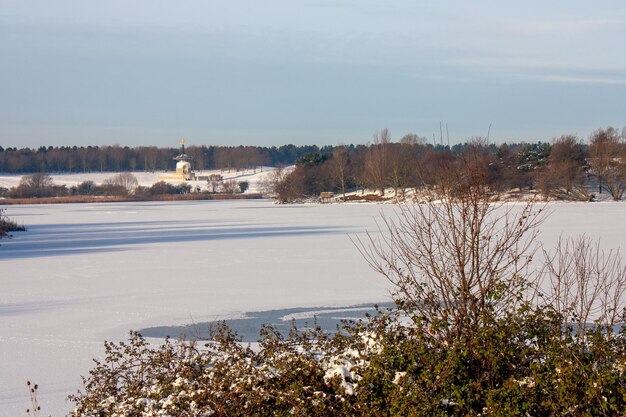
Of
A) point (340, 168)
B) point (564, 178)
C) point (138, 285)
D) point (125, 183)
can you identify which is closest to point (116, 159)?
point (125, 183)

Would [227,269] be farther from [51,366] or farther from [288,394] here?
[288,394]

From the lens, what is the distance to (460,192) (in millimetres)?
6184

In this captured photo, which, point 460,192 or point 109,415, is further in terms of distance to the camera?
point 460,192

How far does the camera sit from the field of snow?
879cm

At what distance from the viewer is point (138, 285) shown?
1490 centimetres

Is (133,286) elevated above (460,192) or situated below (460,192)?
below

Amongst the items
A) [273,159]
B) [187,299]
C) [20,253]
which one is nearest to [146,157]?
[273,159]

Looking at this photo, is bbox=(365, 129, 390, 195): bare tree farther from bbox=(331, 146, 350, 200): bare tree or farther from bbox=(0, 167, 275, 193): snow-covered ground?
bbox=(0, 167, 275, 193): snow-covered ground

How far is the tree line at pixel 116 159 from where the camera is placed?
479 ft

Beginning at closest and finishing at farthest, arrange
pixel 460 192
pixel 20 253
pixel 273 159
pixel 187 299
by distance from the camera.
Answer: pixel 460 192, pixel 187 299, pixel 20 253, pixel 273 159

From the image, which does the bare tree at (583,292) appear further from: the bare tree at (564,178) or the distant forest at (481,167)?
the bare tree at (564,178)

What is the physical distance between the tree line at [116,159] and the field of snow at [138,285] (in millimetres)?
121815

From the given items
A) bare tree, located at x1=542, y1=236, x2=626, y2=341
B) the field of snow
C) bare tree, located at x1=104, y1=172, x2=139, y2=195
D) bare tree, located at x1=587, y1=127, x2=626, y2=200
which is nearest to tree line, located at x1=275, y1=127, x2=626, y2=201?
bare tree, located at x1=587, y1=127, x2=626, y2=200

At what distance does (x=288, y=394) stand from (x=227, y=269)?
483 inches
